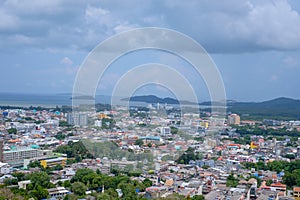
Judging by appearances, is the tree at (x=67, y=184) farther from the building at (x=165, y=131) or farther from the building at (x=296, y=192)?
the building at (x=165, y=131)

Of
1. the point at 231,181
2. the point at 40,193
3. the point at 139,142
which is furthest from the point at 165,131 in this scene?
the point at 40,193

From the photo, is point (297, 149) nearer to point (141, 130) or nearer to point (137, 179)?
point (141, 130)

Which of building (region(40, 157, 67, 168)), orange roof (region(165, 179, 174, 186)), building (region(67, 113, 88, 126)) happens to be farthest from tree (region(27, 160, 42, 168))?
building (region(67, 113, 88, 126))

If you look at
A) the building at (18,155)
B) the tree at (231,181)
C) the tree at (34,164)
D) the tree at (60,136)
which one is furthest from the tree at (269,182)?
the tree at (60,136)

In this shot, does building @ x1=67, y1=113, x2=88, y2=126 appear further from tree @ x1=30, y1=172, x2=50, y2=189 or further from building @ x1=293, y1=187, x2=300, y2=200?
building @ x1=293, y1=187, x2=300, y2=200

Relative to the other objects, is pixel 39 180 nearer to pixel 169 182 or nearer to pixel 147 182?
pixel 147 182
